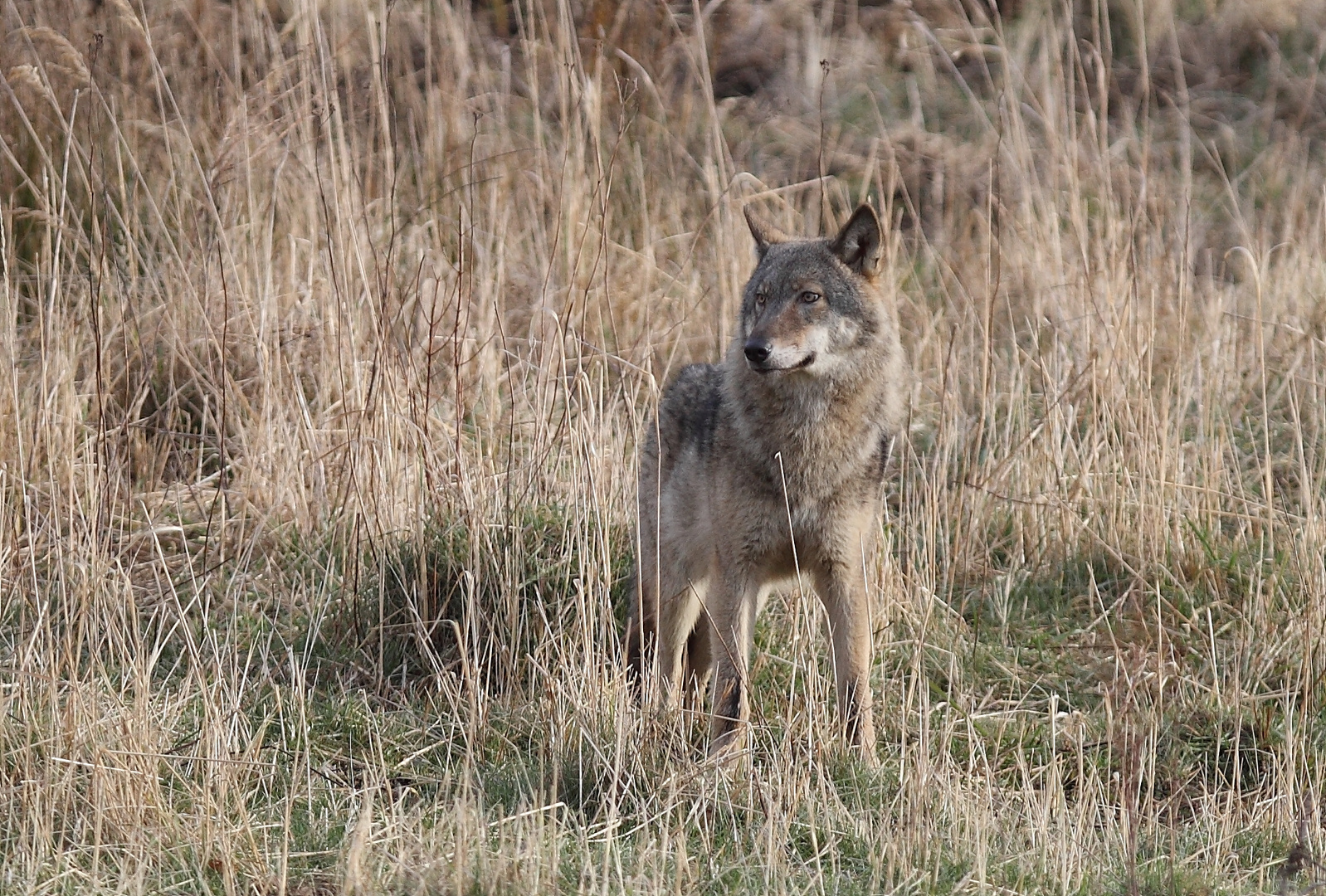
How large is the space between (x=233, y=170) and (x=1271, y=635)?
478 centimetres

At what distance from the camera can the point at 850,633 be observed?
4.79m

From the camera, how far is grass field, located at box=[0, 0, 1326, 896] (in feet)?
12.7

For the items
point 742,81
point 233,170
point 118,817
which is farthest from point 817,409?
point 742,81

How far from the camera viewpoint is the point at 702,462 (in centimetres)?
509

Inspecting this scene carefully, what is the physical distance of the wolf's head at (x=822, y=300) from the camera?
4.73m

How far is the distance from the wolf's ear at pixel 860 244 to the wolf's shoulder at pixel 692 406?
66cm

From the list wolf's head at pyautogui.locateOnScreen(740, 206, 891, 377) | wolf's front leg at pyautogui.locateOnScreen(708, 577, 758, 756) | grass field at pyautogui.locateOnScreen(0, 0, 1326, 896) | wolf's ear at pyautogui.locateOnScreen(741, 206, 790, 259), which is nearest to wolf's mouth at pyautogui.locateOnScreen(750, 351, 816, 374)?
wolf's head at pyautogui.locateOnScreen(740, 206, 891, 377)

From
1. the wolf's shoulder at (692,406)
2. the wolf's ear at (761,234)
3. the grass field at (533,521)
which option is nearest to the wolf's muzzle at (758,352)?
the grass field at (533,521)

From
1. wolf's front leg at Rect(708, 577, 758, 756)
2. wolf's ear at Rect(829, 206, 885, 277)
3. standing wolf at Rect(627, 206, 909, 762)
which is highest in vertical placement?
wolf's ear at Rect(829, 206, 885, 277)

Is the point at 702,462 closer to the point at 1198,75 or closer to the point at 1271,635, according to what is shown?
the point at 1271,635

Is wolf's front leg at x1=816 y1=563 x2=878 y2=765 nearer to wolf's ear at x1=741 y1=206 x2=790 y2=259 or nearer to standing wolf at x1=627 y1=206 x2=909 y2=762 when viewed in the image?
standing wolf at x1=627 y1=206 x2=909 y2=762

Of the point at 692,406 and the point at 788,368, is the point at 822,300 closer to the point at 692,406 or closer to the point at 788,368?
the point at 788,368

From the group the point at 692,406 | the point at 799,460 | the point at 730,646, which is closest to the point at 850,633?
the point at 730,646

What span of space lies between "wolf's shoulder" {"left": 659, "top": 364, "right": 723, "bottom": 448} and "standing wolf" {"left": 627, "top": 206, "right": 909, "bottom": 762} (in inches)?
2.1
